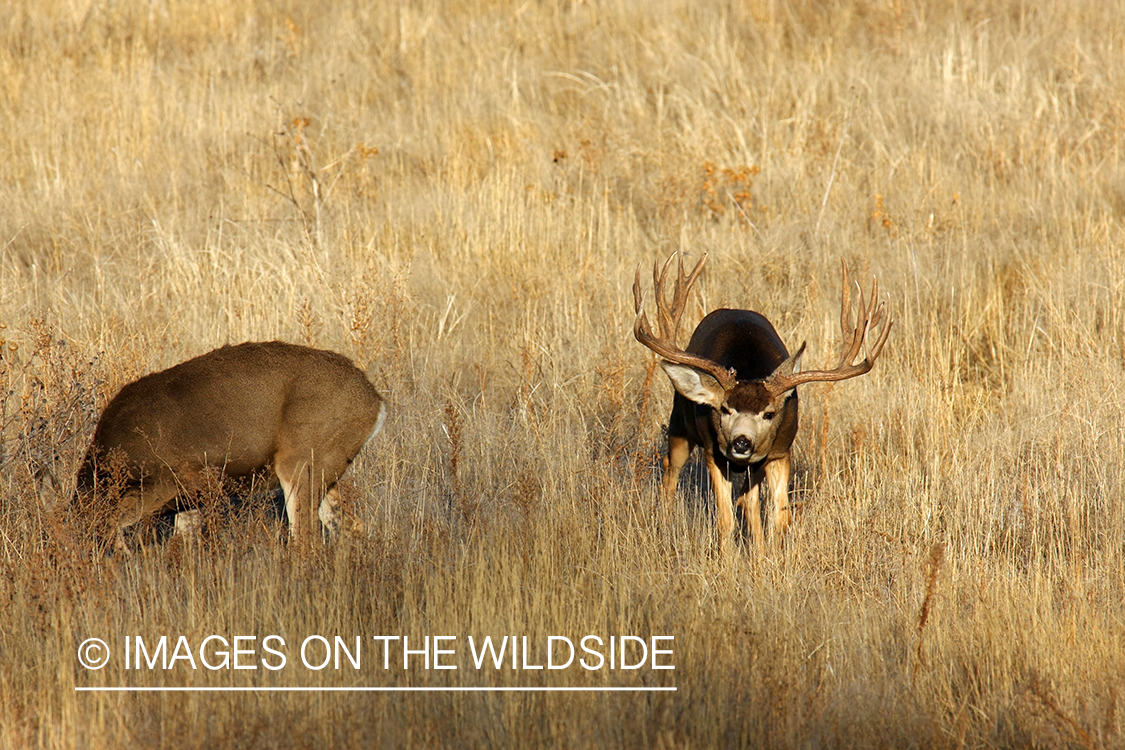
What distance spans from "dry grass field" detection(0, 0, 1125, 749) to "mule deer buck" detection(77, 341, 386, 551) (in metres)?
0.20

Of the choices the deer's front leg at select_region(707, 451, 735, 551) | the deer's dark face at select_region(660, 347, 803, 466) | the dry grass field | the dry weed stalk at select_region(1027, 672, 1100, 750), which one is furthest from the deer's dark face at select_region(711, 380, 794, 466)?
the dry weed stalk at select_region(1027, 672, 1100, 750)

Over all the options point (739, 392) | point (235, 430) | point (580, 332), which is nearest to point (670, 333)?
point (739, 392)

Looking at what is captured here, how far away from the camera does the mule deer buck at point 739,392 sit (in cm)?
519

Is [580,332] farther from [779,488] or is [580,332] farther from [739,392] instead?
[739,392]

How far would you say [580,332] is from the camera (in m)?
7.41

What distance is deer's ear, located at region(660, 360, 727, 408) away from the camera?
5.31 metres

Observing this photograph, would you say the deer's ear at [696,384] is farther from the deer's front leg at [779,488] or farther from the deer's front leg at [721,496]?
the deer's front leg at [779,488]

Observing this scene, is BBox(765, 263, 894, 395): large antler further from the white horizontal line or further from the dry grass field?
the white horizontal line

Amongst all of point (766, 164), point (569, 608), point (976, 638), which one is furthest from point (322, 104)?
point (976, 638)

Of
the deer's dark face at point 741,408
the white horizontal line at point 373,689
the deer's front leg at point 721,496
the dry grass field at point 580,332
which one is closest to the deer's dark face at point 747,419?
the deer's dark face at point 741,408

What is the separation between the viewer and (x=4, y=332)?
7184mm

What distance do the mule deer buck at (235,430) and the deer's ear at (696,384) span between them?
53.8 inches

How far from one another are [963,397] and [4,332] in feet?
18.5

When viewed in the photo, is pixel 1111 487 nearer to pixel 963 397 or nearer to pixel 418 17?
pixel 963 397
